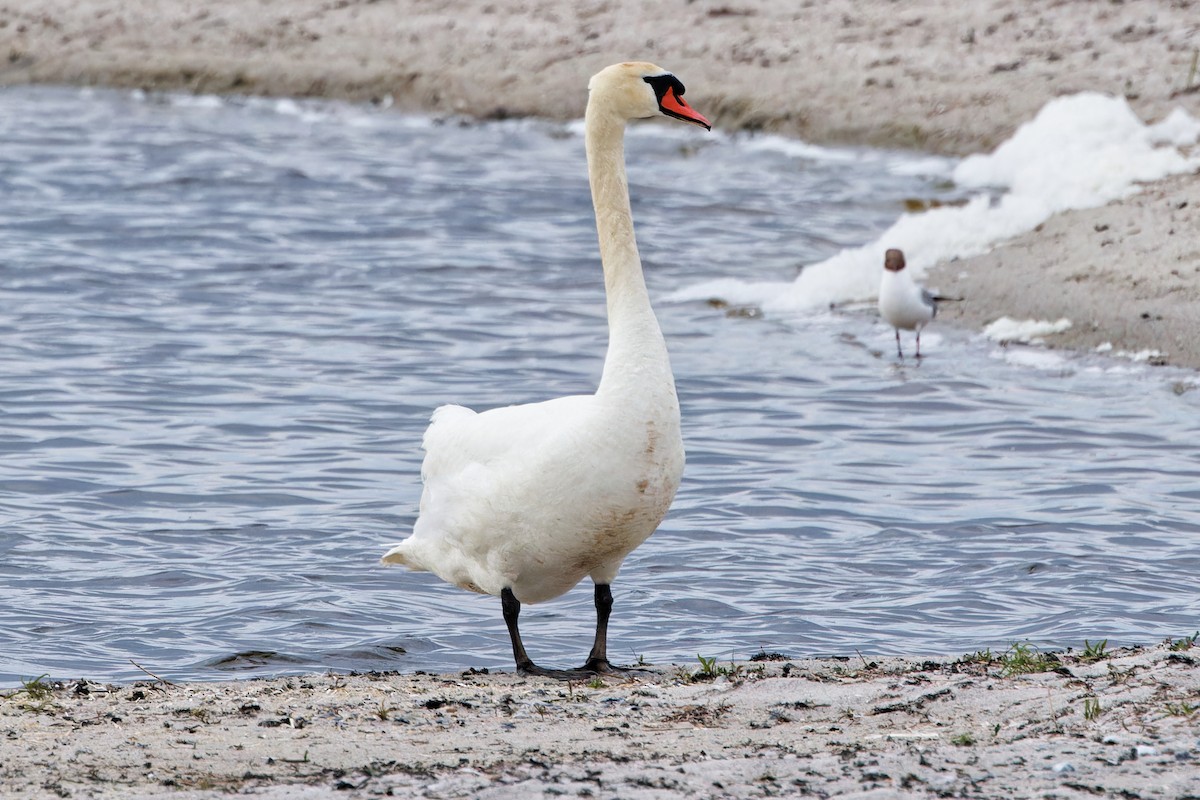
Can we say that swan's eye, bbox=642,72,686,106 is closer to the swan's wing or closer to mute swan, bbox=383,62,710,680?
mute swan, bbox=383,62,710,680

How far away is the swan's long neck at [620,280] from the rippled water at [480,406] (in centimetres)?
161

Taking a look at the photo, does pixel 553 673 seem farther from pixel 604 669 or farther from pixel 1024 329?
pixel 1024 329

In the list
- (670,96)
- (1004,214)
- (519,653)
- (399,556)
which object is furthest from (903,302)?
(519,653)

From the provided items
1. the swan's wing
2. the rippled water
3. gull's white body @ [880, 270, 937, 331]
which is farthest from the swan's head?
gull's white body @ [880, 270, 937, 331]

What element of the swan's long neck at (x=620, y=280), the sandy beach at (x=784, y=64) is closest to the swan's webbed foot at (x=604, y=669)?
the swan's long neck at (x=620, y=280)

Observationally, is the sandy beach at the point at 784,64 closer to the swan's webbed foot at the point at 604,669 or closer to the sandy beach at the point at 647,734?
the swan's webbed foot at the point at 604,669

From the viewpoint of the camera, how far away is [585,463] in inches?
218

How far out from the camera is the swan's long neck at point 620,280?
5.62 m

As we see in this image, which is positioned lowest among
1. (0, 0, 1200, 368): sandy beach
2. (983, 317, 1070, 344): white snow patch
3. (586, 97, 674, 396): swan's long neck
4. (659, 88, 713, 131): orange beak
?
(983, 317, 1070, 344): white snow patch

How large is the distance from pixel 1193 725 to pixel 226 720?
2.58m

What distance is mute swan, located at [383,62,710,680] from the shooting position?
5547mm

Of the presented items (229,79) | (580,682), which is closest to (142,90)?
(229,79)

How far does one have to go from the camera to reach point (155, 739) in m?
4.77

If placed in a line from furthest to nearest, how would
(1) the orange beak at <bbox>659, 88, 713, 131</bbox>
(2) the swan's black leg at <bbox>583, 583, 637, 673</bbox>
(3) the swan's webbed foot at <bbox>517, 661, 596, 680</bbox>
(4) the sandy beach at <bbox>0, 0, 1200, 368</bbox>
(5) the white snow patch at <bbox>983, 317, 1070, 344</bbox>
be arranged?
(4) the sandy beach at <bbox>0, 0, 1200, 368</bbox>
(5) the white snow patch at <bbox>983, 317, 1070, 344</bbox>
(1) the orange beak at <bbox>659, 88, 713, 131</bbox>
(2) the swan's black leg at <bbox>583, 583, 637, 673</bbox>
(3) the swan's webbed foot at <bbox>517, 661, 596, 680</bbox>
